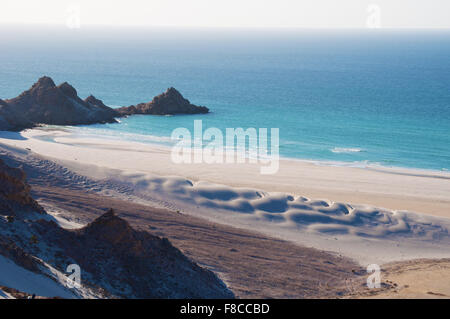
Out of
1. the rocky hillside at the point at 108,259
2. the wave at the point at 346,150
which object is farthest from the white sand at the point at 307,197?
the rocky hillside at the point at 108,259

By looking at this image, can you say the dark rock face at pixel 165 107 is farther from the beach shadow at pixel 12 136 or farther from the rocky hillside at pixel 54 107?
the beach shadow at pixel 12 136

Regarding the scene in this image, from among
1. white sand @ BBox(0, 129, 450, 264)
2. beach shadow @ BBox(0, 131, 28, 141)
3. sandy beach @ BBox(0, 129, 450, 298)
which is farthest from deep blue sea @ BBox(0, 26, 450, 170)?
sandy beach @ BBox(0, 129, 450, 298)

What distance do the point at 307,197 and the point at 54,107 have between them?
28109 millimetres

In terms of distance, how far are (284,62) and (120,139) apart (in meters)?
95.4

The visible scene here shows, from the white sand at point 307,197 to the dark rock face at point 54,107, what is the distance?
8670mm

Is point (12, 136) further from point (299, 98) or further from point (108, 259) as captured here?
point (299, 98)

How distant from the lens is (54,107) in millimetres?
49094

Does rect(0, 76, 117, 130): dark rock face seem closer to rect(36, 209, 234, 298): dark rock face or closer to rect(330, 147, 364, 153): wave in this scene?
rect(330, 147, 364, 153): wave

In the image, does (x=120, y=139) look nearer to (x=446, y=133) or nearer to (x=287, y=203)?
(x=287, y=203)

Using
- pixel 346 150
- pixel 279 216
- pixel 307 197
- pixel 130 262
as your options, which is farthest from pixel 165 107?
pixel 130 262

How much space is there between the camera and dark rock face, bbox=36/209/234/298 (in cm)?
1488

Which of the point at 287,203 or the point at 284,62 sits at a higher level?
the point at 284,62

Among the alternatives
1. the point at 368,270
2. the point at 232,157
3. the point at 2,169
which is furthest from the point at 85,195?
the point at 232,157

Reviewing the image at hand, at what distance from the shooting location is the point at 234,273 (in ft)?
59.5
